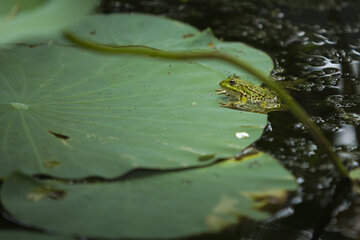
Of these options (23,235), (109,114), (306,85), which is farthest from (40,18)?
(306,85)

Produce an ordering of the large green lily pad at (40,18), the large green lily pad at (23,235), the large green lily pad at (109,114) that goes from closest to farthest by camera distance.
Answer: the large green lily pad at (40,18) → the large green lily pad at (23,235) → the large green lily pad at (109,114)

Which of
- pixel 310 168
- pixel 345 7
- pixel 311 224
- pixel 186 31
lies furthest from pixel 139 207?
pixel 345 7

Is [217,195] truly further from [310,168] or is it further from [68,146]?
[68,146]

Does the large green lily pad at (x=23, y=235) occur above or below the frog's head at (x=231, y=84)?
below

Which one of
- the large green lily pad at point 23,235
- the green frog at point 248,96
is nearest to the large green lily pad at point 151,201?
the large green lily pad at point 23,235

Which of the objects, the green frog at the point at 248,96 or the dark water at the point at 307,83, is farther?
the green frog at the point at 248,96

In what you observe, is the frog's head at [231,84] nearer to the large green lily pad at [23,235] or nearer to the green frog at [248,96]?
the green frog at [248,96]
